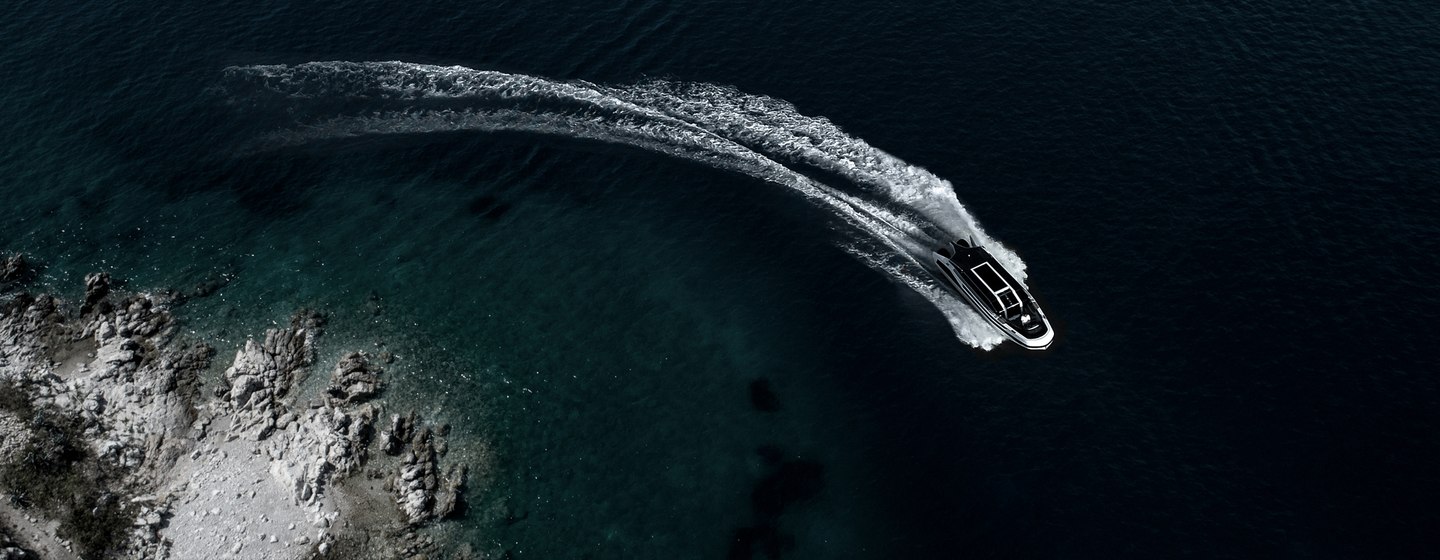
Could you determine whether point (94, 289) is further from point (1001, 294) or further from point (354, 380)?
point (1001, 294)

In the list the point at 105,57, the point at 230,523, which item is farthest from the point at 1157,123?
the point at 105,57

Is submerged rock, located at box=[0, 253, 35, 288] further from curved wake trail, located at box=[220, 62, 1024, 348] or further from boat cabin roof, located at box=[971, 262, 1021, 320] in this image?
boat cabin roof, located at box=[971, 262, 1021, 320]

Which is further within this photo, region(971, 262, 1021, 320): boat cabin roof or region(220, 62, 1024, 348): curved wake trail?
region(220, 62, 1024, 348): curved wake trail

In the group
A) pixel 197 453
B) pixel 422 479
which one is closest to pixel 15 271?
pixel 197 453

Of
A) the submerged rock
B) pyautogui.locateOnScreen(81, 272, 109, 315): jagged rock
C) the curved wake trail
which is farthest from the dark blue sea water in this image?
the submerged rock

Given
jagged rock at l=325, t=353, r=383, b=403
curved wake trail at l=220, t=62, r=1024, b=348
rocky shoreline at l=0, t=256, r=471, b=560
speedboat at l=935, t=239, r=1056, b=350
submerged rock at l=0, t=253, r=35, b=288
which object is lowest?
rocky shoreline at l=0, t=256, r=471, b=560

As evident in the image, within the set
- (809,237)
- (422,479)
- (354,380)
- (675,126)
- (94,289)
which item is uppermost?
(675,126)

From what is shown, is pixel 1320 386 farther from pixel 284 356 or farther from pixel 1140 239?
pixel 284 356
